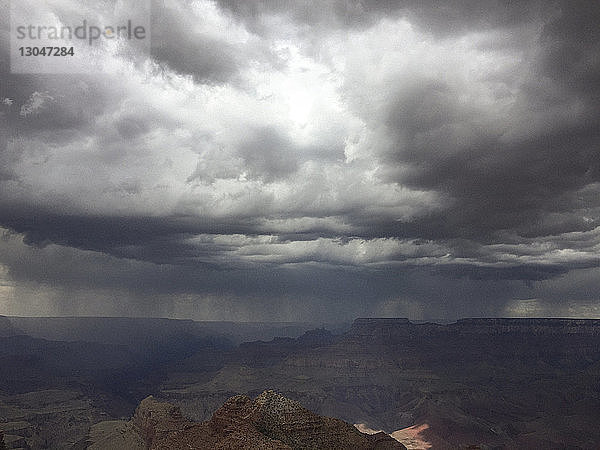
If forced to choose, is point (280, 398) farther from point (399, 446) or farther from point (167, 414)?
point (167, 414)

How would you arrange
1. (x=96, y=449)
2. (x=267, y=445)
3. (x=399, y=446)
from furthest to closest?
(x=96, y=449)
(x=399, y=446)
(x=267, y=445)

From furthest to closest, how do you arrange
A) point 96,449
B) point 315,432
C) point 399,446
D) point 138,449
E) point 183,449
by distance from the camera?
1. point 96,449
2. point 138,449
3. point 399,446
4. point 315,432
5. point 183,449

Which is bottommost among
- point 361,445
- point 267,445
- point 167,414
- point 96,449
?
point 96,449

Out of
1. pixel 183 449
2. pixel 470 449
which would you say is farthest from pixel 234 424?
pixel 470 449

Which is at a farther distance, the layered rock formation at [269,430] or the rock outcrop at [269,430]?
the rock outcrop at [269,430]

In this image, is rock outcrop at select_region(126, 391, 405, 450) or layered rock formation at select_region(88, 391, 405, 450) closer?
layered rock formation at select_region(88, 391, 405, 450)

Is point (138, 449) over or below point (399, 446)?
below

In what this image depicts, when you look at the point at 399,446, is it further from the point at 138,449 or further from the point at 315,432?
the point at 138,449

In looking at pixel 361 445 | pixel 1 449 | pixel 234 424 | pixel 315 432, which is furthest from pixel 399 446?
pixel 1 449

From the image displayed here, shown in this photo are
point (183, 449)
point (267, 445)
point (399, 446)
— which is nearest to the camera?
point (267, 445)

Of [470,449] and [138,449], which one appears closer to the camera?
[470,449]
